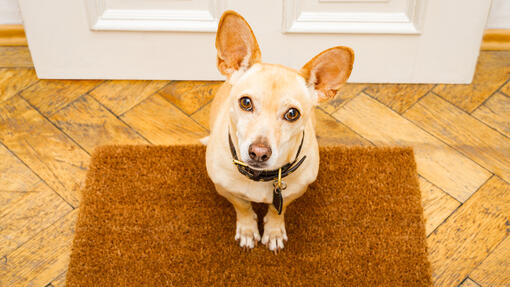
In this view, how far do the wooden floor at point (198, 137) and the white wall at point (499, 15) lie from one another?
149 millimetres

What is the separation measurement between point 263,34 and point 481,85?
1088mm

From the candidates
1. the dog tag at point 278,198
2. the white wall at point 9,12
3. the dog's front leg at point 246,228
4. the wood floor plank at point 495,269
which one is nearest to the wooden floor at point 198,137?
the wood floor plank at point 495,269

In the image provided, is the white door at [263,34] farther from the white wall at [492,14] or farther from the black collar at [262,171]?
the black collar at [262,171]

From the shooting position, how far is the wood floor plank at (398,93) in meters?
2.30

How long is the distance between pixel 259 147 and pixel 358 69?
118 centimetres

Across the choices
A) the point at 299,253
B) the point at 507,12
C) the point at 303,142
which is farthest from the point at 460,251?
the point at 507,12

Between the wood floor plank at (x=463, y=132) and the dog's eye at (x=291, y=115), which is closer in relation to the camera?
the dog's eye at (x=291, y=115)

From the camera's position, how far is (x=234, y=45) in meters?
1.40

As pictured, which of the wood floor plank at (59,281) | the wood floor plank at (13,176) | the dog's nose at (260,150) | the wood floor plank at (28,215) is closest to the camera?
the dog's nose at (260,150)

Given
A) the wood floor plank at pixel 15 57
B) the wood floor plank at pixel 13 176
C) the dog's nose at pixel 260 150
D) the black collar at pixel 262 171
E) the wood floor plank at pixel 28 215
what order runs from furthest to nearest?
the wood floor plank at pixel 15 57 → the wood floor plank at pixel 13 176 → the wood floor plank at pixel 28 215 → the black collar at pixel 262 171 → the dog's nose at pixel 260 150

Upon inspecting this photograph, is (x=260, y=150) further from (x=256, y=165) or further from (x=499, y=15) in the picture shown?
(x=499, y=15)

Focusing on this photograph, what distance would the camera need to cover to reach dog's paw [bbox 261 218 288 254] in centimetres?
178

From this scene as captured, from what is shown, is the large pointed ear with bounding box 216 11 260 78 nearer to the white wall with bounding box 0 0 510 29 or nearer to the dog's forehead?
the dog's forehead

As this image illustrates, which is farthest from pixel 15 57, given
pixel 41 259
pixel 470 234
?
pixel 470 234
